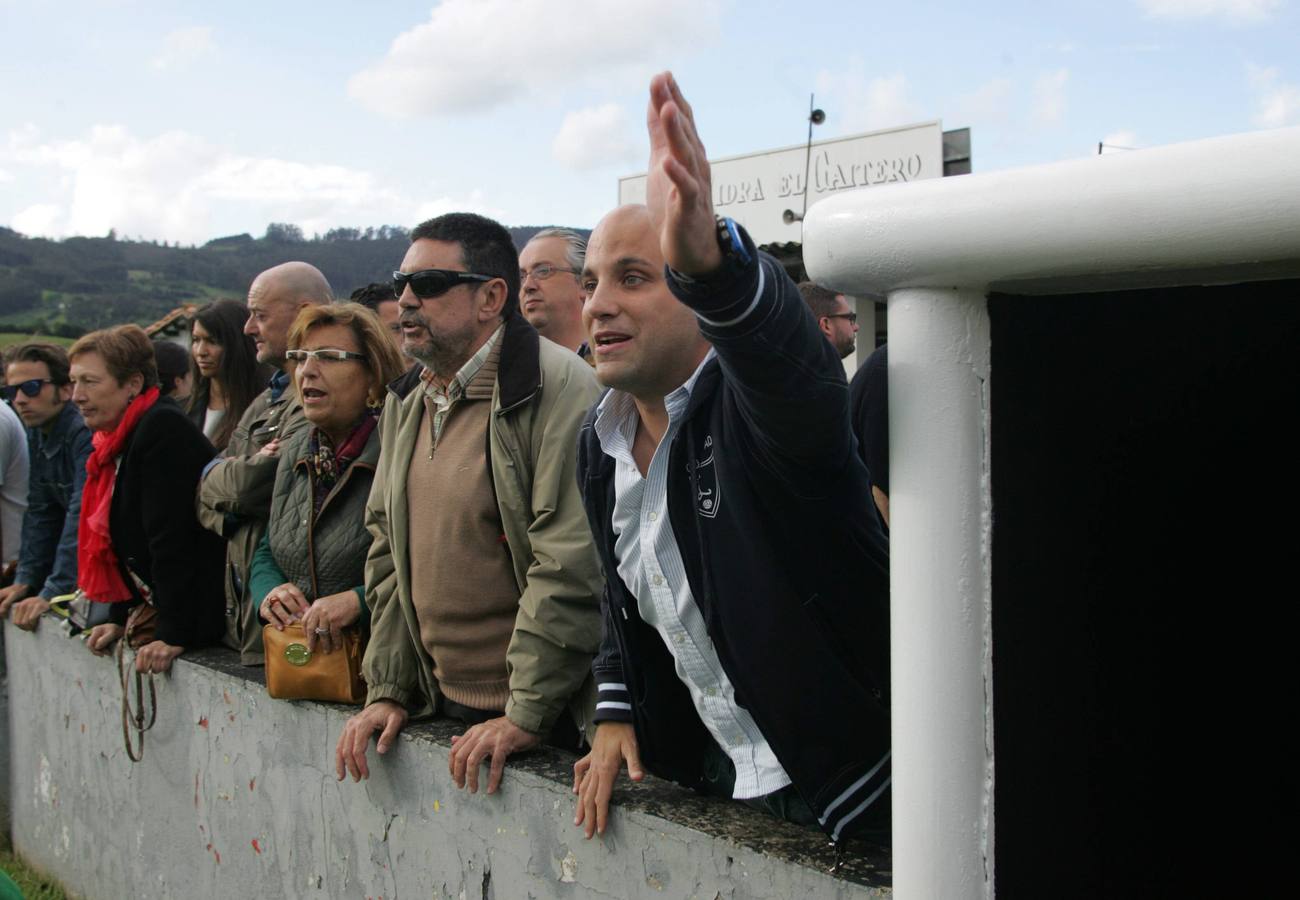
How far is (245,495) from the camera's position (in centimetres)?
434

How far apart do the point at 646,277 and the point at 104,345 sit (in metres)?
3.67

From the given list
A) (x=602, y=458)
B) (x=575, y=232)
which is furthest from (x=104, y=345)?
(x=602, y=458)

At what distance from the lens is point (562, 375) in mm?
3396

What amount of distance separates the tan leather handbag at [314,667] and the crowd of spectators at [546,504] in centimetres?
4

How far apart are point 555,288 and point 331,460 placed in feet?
3.85

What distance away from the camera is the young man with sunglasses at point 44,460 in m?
6.37

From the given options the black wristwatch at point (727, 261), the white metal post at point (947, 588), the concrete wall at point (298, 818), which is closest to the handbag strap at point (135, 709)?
the concrete wall at point (298, 818)

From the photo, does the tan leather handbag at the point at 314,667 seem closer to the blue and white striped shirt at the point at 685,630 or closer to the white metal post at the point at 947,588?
the blue and white striped shirt at the point at 685,630

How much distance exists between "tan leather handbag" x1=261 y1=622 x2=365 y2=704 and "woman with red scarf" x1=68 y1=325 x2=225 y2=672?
3.75ft

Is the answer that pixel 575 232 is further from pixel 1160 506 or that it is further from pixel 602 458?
pixel 1160 506

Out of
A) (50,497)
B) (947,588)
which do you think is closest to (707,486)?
(947,588)

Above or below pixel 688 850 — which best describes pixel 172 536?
above

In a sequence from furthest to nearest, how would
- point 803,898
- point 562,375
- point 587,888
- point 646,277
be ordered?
1. point 562,375
2. point 587,888
3. point 646,277
4. point 803,898

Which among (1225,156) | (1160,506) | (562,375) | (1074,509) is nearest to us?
(1225,156)
